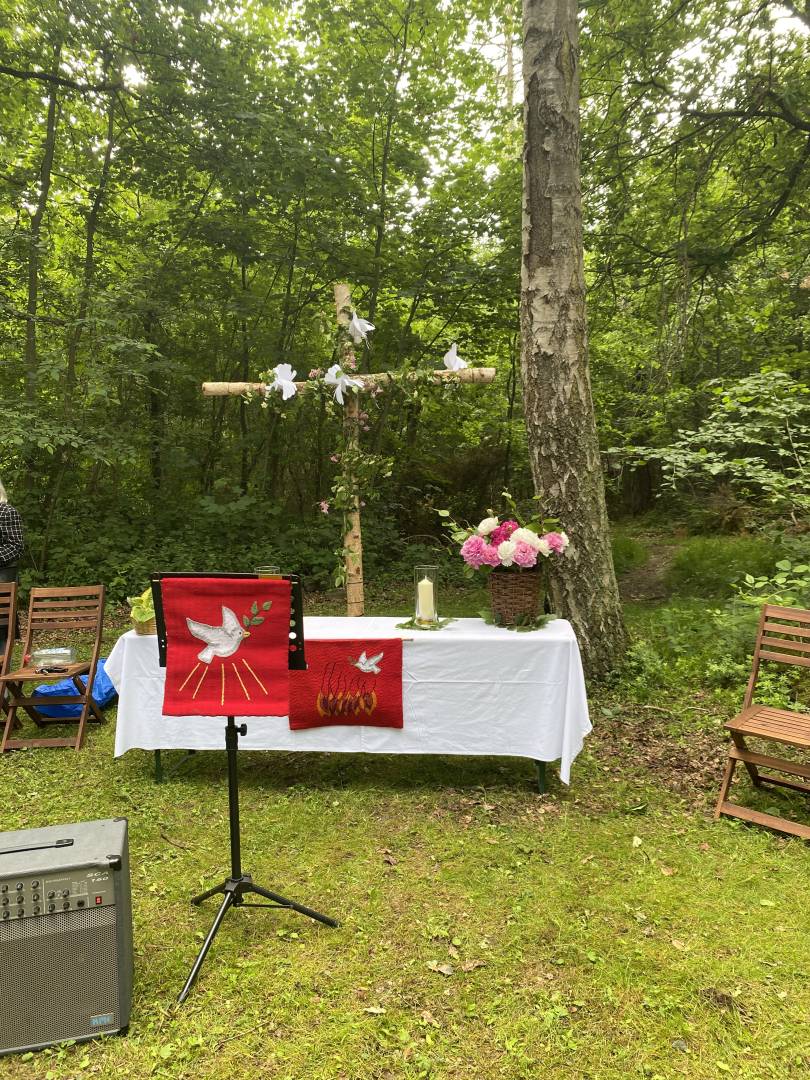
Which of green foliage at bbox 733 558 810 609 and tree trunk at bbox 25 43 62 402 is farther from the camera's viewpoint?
tree trunk at bbox 25 43 62 402

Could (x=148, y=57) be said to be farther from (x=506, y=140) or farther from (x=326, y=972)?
(x=326, y=972)

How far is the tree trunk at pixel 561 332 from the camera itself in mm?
4957

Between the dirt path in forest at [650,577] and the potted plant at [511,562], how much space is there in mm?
4799

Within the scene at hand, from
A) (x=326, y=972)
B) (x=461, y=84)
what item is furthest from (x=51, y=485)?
(x=326, y=972)

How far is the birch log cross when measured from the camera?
13.3ft

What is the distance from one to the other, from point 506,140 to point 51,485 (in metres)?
8.03

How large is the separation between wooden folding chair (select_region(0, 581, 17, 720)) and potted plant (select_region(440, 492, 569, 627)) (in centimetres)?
322

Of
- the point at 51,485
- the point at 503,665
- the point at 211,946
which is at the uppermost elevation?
the point at 51,485

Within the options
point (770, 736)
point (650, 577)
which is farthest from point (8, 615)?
point (650, 577)

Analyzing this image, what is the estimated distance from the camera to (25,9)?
783cm

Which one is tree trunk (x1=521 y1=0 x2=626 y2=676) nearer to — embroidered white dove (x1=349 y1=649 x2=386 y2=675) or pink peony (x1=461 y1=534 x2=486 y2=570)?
pink peony (x1=461 y1=534 x2=486 y2=570)

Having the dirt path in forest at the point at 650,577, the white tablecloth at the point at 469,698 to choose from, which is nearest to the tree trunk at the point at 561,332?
the white tablecloth at the point at 469,698

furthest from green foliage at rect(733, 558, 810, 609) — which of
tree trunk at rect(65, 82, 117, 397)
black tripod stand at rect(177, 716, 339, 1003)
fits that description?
tree trunk at rect(65, 82, 117, 397)

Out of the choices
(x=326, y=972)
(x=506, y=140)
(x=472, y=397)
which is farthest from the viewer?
(x=472, y=397)
